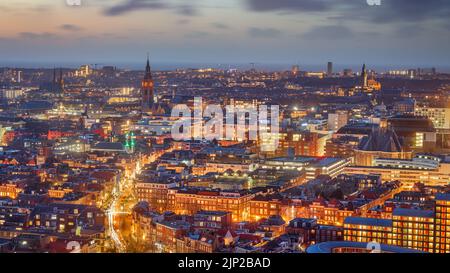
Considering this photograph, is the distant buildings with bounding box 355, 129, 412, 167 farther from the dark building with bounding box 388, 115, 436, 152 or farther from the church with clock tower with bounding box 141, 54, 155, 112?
the church with clock tower with bounding box 141, 54, 155, 112

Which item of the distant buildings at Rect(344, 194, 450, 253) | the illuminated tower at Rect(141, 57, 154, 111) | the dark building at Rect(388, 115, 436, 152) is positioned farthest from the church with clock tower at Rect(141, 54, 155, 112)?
the distant buildings at Rect(344, 194, 450, 253)

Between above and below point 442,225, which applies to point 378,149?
above

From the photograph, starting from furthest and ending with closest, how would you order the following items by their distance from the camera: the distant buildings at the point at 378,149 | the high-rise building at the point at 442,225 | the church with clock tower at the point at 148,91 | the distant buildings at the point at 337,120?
the church with clock tower at the point at 148,91
the distant buildings at the point at 337,120
the distant buildings at the point at 378,149
the high-rise building at the point at 442,225

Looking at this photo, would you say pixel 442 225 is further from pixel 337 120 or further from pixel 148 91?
pixel 148 91

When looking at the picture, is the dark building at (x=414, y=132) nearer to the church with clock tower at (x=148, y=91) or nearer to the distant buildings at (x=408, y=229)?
the distant buildings at (x=408, y=229)

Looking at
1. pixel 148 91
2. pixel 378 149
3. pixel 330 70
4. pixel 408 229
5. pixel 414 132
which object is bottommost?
pixel 408 229

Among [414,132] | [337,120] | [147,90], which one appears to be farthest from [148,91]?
[414,132]

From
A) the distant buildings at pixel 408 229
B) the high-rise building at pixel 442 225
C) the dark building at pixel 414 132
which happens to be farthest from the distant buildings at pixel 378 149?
the high-rise building at pixel 442 225
